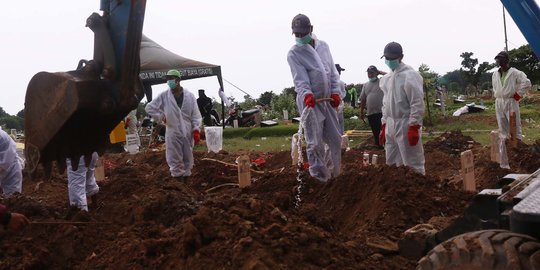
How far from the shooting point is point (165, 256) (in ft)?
13.1

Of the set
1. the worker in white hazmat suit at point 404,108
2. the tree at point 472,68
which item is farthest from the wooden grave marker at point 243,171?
the tree at point 472,68

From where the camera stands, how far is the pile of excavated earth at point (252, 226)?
12.3 feet

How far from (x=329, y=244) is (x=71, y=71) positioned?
222 centimetres

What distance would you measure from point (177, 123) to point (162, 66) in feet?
37.2

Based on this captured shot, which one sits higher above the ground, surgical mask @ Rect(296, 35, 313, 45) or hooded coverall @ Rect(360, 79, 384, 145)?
surgical mask @ Rect(296, 35, 313, 45)

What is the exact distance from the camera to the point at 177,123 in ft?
31.5

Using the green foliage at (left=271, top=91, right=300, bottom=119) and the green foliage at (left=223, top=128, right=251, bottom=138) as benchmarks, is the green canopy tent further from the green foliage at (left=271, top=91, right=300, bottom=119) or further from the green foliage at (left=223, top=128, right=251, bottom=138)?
the green foliage at (left=271, top=91, right=300, bottom=119)

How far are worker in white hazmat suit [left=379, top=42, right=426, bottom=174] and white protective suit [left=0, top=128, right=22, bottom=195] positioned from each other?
178 inches

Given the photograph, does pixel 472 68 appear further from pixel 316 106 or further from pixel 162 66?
pixel 316 106

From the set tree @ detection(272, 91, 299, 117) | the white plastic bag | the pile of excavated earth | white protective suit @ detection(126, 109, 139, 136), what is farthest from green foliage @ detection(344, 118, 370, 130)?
the pile of excavated earth

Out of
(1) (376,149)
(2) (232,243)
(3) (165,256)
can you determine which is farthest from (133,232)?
(1) (376,149)

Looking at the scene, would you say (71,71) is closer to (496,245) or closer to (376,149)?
(496,245)

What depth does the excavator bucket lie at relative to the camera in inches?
173

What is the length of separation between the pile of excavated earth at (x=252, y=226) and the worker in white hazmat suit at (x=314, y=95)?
39cm
